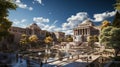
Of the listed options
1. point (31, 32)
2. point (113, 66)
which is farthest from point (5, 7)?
point (31, 32)

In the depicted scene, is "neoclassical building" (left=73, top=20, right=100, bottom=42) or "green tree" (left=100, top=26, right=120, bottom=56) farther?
"neoclassical building" (left=73, top=20, right=100, bottom=42)

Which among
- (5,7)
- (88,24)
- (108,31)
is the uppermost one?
(88,24)

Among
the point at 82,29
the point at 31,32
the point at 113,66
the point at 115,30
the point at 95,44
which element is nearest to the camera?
the point at 113,66

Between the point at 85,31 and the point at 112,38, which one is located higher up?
the point at 85,31

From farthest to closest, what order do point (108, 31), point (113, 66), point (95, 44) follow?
point (95, 44), point (108, 31), point (113, 66)

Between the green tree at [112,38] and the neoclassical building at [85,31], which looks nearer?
the green tree at [112,38]

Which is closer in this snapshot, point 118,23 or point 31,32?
point 118,23

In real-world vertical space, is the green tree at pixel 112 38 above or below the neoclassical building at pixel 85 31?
below

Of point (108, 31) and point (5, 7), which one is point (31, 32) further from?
point (5, 7)

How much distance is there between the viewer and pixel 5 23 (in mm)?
19266

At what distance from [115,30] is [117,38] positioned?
1.40 meters

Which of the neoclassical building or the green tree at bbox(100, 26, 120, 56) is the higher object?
the neoclassical building

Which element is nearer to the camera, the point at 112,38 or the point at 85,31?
the point at 112,38

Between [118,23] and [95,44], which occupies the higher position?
[118,23]
